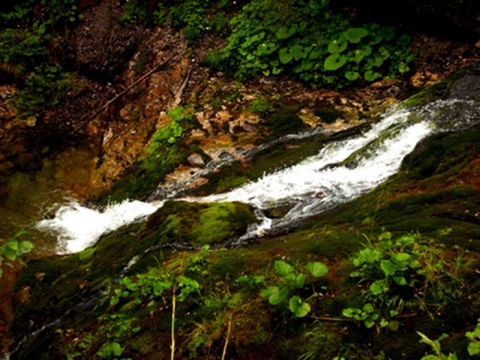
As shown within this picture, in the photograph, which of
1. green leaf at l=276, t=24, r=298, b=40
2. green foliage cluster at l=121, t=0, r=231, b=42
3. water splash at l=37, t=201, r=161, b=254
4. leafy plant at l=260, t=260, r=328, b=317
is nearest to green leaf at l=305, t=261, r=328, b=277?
leafy plant at l=260, t=260, r=328, b=317

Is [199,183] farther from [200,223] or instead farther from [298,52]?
[298,52]

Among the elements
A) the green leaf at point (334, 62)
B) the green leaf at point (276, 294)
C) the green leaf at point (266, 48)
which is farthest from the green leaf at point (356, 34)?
the green leaf at point (276, 294)

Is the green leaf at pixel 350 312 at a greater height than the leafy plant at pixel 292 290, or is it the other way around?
the leafy plant at pixel 292 290

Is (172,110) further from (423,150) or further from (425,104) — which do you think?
(423,150)

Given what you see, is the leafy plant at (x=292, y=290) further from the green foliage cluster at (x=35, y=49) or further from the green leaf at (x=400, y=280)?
the green foliage cluster at (x=35, y=49)

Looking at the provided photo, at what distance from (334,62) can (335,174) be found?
2589mm

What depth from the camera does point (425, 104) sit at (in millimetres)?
5984

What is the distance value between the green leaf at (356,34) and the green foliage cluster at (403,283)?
539 centimetres

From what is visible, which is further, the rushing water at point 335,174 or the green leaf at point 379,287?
the rushing water at point 335,174

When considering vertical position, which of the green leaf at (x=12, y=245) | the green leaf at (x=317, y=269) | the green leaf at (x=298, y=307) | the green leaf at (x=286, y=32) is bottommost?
the green leaf at (x=298, y=307)

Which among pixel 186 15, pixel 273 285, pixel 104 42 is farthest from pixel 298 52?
pixel 273 285

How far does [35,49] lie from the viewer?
9719mm

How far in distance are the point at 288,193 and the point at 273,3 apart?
441cm

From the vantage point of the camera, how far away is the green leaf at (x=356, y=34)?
7152mm
